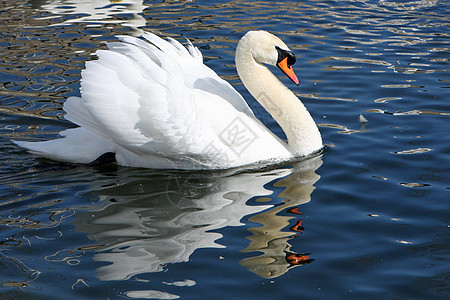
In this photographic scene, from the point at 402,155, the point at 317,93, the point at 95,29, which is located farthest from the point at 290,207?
the point at 95,29

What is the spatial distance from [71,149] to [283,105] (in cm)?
211

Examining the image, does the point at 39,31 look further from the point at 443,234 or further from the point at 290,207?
the point at 443,234

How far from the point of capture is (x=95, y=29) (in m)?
11.3

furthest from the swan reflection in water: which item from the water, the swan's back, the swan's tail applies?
the swan's tail

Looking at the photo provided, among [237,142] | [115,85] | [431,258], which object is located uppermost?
[115,85]

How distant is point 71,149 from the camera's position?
671 cm

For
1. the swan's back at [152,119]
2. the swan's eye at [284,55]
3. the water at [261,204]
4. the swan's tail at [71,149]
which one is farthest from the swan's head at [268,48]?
the swan's tail at [71,149]

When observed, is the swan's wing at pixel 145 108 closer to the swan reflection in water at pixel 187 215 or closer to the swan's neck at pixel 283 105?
the swan reflection in water at pixel 187 215

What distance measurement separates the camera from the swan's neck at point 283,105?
6.86 metres

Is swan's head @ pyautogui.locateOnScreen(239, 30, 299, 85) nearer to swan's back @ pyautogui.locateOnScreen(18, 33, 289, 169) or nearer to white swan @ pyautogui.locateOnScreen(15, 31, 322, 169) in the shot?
white swan @ pyautogui.locateOnScreen(15, 31, 322, 169)

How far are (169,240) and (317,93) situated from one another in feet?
13.2

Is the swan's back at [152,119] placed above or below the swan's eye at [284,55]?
below

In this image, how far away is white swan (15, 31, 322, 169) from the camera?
6.12 meters

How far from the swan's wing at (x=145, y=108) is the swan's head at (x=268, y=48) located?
71 cm
